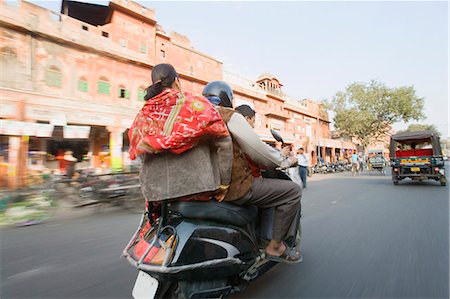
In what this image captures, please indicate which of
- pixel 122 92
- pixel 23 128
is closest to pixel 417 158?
pixel 122 92

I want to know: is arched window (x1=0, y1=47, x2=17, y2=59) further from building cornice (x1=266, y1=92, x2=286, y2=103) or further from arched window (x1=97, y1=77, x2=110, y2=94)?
building cornice (x1=266, y1=92, x2=286, y2=103)

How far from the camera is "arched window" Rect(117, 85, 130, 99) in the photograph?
16414 millimetres

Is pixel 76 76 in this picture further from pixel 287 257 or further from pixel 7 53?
pixel 287 257

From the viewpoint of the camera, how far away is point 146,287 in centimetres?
164

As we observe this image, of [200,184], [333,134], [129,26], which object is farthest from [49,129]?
[333,134]

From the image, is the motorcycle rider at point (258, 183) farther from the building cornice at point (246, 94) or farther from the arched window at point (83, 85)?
the building cornice at point (246, 94)

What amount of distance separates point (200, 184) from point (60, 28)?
16.4 metres

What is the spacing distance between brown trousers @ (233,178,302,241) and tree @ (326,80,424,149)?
36654 millimetres

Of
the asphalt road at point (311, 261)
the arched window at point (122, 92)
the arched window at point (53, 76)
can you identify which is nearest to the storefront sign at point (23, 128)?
the arched window at point (53, 76)

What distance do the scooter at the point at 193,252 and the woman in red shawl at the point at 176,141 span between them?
158 mm

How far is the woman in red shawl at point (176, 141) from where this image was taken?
1557mm

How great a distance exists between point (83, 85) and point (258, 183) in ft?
51.2

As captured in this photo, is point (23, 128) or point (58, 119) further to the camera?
point (58, 119)

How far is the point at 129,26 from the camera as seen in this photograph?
1766 cm
